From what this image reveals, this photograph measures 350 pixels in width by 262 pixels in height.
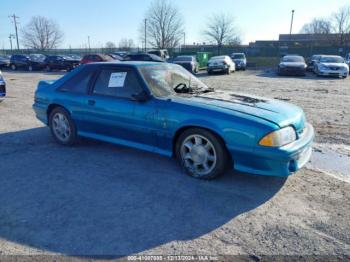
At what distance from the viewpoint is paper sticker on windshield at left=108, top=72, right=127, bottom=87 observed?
4582 mm

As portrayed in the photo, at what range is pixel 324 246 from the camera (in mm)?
2664

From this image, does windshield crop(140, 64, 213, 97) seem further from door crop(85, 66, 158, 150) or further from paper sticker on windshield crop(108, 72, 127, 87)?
paper sticker on windshield crop(108, 72, 127, 87)

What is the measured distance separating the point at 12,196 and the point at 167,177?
6.19ft

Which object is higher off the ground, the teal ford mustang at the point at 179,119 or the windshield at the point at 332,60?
the windshield at the point at 332,60

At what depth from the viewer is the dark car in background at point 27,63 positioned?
2820 centimetres

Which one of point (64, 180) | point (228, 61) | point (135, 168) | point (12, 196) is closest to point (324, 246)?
point (135, 168)

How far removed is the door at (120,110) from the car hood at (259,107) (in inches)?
28.9

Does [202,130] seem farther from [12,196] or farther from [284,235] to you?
[12,196]

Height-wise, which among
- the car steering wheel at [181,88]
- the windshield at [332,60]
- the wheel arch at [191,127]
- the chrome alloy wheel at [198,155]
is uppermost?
the windshield at [332,60]

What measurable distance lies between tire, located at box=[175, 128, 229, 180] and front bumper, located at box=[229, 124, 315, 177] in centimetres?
18

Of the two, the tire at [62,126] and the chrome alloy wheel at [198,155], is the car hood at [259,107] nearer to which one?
the chrome alloy wheel at [198,155]

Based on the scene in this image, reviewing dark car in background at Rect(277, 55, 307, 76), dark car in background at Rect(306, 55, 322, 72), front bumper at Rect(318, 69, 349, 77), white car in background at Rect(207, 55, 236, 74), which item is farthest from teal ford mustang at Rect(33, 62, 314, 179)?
dark car in background at Rect(306, 55, 322, 72)

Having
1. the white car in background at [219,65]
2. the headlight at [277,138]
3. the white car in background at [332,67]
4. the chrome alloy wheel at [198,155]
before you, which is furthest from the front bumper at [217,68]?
the headlight at [277,138]

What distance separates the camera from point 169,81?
181 inches
